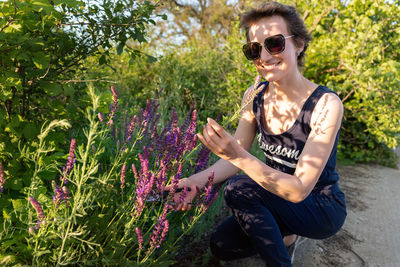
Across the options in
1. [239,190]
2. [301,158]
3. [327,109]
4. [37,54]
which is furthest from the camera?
[239,190]

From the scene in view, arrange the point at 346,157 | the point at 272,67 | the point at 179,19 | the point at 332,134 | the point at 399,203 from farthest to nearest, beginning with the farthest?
the point at 179,19
the point at 346,157
the point at 399,203
the point at 272,67
the point at 332,134

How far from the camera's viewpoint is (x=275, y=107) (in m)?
2.31

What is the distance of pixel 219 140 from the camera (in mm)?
1408

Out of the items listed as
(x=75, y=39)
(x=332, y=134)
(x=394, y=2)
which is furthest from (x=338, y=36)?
(x=75, y=39)

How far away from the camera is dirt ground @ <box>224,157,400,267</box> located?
2.59m

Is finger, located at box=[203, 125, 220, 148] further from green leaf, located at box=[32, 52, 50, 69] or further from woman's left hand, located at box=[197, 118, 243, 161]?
green leaf, located at box=[32, 52, 50, 69]

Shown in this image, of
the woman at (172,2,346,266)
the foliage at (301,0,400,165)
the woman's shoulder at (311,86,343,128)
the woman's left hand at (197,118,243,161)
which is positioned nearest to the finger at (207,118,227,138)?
the woman's left hand at (197,118,243,161)

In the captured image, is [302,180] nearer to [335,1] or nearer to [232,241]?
[232,241]

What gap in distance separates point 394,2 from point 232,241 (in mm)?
4948

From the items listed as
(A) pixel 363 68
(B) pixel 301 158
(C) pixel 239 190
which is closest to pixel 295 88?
(B) pixel 301 158

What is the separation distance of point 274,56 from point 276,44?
76 mm

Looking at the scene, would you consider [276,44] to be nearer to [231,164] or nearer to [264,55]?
[264,55]

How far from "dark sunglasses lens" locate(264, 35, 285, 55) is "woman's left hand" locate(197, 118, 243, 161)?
2.70 ft

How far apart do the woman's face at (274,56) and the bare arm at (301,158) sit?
320 millimetres
